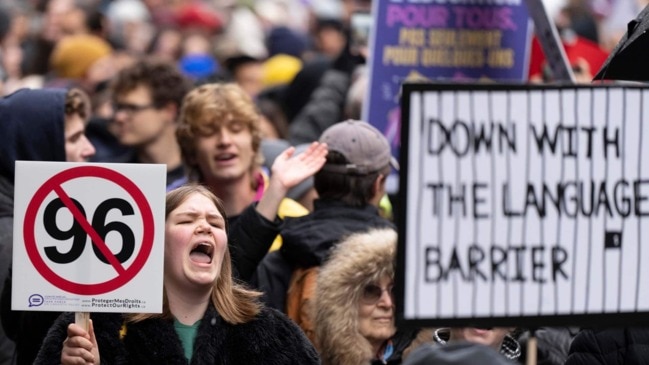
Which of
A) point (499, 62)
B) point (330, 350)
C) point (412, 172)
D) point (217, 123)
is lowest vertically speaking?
point (330, 350)

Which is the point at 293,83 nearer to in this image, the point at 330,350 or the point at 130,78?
the point at 130,78

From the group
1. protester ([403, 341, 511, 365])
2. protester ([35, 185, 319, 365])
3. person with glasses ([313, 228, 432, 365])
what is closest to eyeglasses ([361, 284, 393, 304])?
person with glasses ([313, 228, 432, 365])

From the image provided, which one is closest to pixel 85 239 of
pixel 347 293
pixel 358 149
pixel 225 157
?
pixel 347 293

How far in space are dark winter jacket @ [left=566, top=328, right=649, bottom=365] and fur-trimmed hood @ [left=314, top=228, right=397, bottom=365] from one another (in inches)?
32.5

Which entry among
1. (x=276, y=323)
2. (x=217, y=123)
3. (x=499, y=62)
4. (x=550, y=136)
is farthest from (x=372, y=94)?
(x=550, y=136)

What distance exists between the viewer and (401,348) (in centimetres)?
614

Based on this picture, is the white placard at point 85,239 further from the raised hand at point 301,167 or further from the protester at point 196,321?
the raised hand at point 301,167

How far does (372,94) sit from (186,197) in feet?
10.8

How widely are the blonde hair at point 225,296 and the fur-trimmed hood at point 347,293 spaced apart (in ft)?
1.41

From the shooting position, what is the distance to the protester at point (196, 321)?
530cm

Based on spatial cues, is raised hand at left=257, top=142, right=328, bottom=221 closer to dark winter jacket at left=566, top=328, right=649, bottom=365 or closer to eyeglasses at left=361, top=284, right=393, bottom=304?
eyeglasses at left=361, top=284, right=393, bottom=304

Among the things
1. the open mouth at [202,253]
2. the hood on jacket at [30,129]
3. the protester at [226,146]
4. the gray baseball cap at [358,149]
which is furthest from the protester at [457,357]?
the protester at [226,146]

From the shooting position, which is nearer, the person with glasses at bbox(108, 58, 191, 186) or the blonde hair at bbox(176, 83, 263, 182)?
the blonde hair at bbox(176, 83, 263, 182)

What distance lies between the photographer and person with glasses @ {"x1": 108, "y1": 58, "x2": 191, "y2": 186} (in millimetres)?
8891
